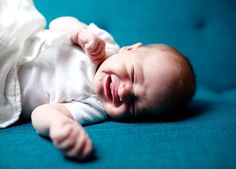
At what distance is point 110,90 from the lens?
37.9 inches

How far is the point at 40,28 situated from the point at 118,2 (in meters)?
0.49

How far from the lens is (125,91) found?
2.98 ft

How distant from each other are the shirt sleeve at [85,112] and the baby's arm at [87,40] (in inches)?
5.7

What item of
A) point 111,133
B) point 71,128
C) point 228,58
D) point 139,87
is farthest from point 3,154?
point 228,58

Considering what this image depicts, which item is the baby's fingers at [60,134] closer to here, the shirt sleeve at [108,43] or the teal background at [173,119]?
the teal background at [173,119]

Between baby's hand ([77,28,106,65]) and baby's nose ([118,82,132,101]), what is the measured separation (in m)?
0.16

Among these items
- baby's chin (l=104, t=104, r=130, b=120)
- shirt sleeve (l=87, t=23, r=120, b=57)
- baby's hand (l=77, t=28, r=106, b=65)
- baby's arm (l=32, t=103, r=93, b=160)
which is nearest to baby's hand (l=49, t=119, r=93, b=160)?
baby's arm (l=32, t=103, r=93, b=160)

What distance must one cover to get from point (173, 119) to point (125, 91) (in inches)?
7.5

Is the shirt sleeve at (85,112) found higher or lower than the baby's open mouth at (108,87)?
lower

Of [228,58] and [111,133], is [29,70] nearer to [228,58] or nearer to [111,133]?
[111,133]

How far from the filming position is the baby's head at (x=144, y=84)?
0.92m

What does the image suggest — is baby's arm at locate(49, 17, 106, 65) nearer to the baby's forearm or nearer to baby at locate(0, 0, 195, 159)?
baby at locate(0, 0, 195, 159)

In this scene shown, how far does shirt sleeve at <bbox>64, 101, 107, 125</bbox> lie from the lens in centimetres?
96

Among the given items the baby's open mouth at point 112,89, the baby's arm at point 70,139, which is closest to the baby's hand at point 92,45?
the baby's open mouth at point 112,89
